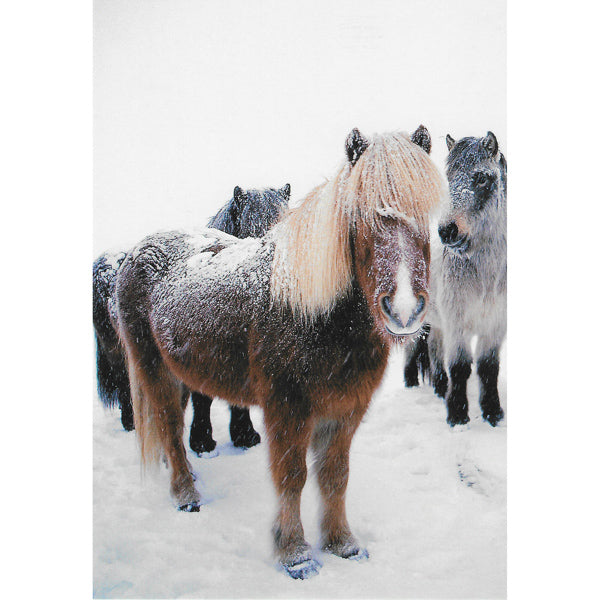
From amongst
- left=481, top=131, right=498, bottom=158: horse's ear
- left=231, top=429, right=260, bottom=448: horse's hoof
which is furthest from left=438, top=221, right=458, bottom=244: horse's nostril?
left=231, top=429, right=260, bottom=448: horse's hoof

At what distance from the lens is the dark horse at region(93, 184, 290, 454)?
8.19ft

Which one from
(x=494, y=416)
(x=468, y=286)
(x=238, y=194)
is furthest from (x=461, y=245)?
(x=238, y=194)

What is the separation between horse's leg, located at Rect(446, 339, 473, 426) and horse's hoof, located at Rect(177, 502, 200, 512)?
4.29ft

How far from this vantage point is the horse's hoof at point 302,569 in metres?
2.08

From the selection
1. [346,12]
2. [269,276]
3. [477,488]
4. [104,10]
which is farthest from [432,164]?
[104,10]

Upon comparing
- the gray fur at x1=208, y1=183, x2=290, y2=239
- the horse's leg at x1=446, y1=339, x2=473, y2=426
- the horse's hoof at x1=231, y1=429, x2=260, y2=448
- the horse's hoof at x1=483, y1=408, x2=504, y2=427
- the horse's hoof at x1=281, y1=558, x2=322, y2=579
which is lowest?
the horse's hoof at x1=281, y1=558, x2=322, y2=579

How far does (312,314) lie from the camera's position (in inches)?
74.8

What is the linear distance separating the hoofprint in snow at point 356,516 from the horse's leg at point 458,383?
43 mm

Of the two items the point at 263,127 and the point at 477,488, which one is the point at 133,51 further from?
the point at 477,488

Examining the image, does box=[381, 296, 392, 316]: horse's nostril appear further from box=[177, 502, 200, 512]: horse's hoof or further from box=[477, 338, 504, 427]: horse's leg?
box=[177, 502, 200, 512]: horse's hoof

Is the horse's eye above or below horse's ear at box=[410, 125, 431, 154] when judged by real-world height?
below

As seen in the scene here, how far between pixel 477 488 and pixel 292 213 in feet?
4.94

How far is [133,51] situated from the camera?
8.24 ft

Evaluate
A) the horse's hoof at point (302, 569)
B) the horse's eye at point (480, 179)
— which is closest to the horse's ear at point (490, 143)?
the horse's eye at point (480, 179)
